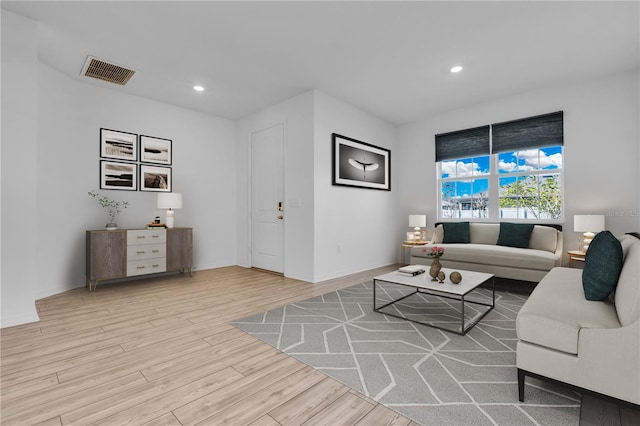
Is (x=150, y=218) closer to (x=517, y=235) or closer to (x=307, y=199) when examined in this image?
(x=307, y=199)

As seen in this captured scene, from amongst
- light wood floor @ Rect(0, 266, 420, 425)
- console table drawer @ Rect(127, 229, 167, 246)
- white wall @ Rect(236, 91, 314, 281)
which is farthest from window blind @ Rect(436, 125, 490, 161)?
console table drawer @ Rect(127, 229, 167, 246)

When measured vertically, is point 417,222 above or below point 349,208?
below

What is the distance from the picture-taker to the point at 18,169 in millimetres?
2688

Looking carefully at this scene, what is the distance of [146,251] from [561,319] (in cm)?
453

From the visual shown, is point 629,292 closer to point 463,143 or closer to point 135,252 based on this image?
point 463,143

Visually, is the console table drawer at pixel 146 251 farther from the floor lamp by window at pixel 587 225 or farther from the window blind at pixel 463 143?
the floor lamp by window at pixel 587 225

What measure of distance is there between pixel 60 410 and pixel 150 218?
354cm

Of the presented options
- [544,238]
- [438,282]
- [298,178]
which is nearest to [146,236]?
[298,178]

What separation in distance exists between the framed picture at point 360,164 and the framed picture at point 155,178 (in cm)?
269

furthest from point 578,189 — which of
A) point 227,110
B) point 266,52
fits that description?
point 227,110

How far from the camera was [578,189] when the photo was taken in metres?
4.13

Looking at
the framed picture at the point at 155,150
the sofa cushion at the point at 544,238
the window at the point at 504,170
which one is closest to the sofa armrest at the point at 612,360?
the sofa cushion at the point at 544,238

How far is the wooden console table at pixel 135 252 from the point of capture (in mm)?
3791

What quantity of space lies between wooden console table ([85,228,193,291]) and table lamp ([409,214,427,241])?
12.3 feet
